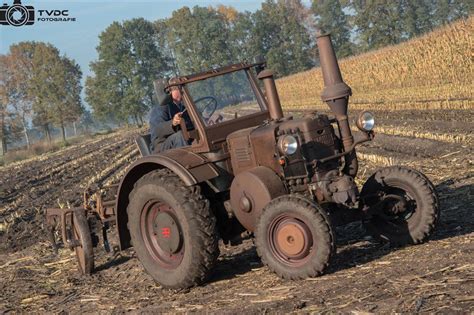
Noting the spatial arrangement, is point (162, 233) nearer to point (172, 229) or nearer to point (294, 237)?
point (172, 229)

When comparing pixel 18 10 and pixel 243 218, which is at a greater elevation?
pixel 18 10

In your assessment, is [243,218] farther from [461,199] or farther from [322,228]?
[461,199]

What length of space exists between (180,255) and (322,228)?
162cm

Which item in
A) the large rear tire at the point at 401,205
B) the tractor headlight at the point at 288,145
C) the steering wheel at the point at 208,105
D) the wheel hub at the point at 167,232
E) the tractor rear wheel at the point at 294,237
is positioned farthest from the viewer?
the steering wheel at the point at 208,105

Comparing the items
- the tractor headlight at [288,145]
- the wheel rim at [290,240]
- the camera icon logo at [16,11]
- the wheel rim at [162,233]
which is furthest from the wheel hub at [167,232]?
the camera icon logo at [16,11]

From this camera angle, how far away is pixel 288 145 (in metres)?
4.80

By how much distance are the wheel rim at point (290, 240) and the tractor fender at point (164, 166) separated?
87 centimetres

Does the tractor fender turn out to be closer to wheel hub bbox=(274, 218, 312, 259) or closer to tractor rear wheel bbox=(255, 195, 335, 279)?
tractor rear wheel bbox=(255, 195, 335, 279)

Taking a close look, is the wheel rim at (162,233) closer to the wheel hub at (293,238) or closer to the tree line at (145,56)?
the wheel hub at (293,238)

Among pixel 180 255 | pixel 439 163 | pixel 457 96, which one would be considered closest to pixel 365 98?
pixel 457 96

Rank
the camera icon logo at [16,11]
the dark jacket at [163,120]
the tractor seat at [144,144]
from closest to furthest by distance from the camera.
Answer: the dark jacket at [163,120]
the tractor seat at [144,144]
the camera icon logo at [16,11]

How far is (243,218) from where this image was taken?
17.3 feet

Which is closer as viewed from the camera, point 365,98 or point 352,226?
point 352,226

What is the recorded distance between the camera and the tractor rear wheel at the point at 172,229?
514cm
